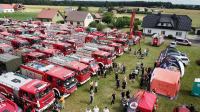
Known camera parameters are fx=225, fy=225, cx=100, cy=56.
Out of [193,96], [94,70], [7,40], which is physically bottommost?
[193,96]

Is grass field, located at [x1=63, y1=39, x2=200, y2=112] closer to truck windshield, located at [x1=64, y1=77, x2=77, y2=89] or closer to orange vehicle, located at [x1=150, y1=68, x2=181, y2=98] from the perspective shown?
orange vehicle, located at [x1=150, y1=68, x2=181, y2=98]

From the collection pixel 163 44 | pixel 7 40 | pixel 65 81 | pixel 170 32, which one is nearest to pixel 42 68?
pixel 65 81

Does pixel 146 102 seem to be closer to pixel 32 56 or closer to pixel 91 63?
pixel 91 63

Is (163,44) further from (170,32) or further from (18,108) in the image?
(18,108)

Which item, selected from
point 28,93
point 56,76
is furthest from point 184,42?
point 28,93

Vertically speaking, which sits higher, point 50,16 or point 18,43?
point 50,16

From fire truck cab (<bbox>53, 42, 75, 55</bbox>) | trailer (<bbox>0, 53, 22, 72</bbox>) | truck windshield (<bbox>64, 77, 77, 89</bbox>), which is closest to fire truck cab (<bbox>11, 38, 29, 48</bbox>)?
fire truck cab (<bbox>53, 42, 75, 55</bbox>)

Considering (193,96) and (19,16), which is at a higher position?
(19,16)

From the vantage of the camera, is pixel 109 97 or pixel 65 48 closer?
pixel 109 97
